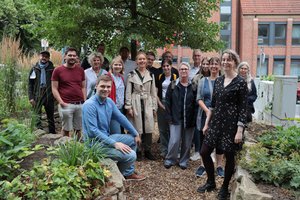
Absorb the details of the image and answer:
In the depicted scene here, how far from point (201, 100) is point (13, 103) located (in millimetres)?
3315

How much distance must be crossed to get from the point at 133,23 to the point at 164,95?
4.87 feet

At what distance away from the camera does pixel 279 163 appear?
149 inches

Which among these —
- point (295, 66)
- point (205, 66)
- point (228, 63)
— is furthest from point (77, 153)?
point (295, 66)

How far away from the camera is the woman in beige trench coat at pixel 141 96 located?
557cm

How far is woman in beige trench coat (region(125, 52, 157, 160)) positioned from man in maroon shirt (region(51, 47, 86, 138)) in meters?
0.80

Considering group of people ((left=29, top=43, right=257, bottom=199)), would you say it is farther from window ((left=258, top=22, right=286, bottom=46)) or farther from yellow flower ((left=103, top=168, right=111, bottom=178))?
window ((left=258, top=22, right=286, bottom=46))

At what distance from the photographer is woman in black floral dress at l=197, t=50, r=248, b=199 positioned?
399 centimetres

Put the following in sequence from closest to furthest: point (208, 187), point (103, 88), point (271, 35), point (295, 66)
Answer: point (103, 88) < point (208, 187) < point (271, 35) < point (295, 66)

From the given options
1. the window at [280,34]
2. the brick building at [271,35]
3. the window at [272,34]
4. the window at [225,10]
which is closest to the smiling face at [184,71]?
the brick building at [271,35]

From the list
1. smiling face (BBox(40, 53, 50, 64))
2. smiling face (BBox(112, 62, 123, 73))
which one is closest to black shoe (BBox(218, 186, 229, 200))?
smiling face (BBox(112, 62, 123, 73))

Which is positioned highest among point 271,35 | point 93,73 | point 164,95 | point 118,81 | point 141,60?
point 271,35

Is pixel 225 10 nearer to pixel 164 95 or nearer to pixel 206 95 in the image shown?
pixel 164 95

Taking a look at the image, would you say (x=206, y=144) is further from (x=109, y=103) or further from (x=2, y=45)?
(x=2, y=45)

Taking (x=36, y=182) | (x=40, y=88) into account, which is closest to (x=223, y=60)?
(x=36, y=182)
